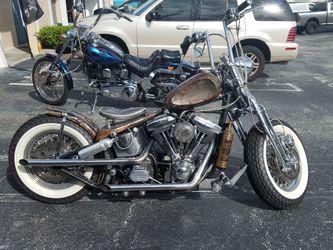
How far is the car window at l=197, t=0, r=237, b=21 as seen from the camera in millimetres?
7039

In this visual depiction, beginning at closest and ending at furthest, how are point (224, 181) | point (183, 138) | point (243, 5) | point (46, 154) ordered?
point (243, 5), point (183, 138), point (224, 181), point (46, 154)

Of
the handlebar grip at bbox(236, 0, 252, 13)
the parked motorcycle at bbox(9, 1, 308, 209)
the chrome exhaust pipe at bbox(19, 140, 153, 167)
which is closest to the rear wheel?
the parked motorcycle at bbox(9, 1, 308, 209)

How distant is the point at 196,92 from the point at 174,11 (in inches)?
191

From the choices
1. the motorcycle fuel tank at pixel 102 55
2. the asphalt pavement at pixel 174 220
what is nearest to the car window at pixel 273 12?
the motorcycle fuel tank at pixel 102 55

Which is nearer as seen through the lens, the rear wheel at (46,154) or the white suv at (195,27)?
the rear wheel at (46,154)

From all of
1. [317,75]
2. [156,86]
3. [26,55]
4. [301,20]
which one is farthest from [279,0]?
[301,20]

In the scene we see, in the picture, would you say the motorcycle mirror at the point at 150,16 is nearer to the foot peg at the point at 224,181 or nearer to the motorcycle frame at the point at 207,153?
the motorcycle frame at the point at 207,153

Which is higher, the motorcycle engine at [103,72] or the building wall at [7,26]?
the building wall at [7,26]

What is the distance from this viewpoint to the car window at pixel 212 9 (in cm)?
704

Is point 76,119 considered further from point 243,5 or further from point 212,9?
point 212,9

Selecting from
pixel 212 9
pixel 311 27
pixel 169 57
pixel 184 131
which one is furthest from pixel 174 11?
pixel 311 27

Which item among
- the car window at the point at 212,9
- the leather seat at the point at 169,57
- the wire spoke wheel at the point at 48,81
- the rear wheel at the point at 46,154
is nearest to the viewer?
the rear wheel at the point at 46,154

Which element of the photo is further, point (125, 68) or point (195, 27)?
point (195, 27)

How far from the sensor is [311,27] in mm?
18047
